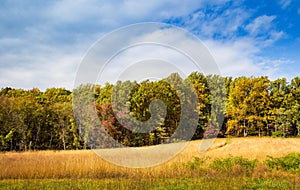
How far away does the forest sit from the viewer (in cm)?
4025

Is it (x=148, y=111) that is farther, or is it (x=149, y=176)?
(x=148, y=111)

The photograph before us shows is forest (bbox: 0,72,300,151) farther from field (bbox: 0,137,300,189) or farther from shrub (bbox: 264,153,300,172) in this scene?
shrub (bbox: 264,153,300,172)

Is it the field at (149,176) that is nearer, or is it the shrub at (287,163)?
the field at (149,176)

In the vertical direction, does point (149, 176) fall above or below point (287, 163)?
below

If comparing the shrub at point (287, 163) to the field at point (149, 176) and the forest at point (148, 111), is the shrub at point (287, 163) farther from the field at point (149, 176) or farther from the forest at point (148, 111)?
the forest at point (148, 111)

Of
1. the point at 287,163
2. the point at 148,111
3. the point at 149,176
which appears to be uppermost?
the point at 148,111

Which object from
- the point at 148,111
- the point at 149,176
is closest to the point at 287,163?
the point at 149,176

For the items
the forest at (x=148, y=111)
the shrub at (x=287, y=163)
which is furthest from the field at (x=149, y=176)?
the forest at (x=148, y=111)

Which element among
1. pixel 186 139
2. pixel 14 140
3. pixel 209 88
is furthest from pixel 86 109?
pixel 209 88

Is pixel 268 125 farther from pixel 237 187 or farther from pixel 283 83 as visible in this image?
pixel 237 187

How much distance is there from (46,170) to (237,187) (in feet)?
25.6

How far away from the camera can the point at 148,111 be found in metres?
40.8

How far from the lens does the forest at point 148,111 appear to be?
4025 centimetres

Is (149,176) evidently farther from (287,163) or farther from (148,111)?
(148,111)
